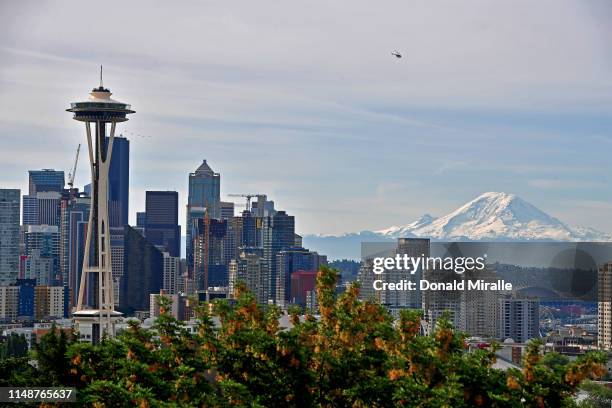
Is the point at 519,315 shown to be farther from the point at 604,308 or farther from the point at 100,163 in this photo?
the point at 100,163

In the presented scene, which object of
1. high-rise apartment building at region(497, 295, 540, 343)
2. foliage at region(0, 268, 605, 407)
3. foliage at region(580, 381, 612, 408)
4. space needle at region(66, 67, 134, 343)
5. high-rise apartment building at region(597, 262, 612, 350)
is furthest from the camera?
high-rise apartment building at region(497, 295, 540, 343)

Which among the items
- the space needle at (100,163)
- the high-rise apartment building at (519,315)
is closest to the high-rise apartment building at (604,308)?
the high-rise apartment building at (519,315)

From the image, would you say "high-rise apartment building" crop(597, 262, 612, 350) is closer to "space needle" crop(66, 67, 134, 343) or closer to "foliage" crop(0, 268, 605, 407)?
"space needle" crop(66, 67, 134, 343)

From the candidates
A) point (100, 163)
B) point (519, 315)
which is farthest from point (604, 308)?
point (100, 163)

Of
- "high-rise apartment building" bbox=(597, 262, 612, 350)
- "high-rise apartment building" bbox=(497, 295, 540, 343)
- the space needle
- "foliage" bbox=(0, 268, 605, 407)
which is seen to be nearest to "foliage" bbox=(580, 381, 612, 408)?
the space needle

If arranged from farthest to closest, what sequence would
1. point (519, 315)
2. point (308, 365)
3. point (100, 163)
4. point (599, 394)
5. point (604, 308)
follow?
point (519, 315)
point (604, 308)
point (100, 163)
point (599, 394)
point (308, 365)

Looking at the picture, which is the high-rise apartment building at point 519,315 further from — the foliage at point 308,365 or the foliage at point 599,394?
the foliage at point 308,365
